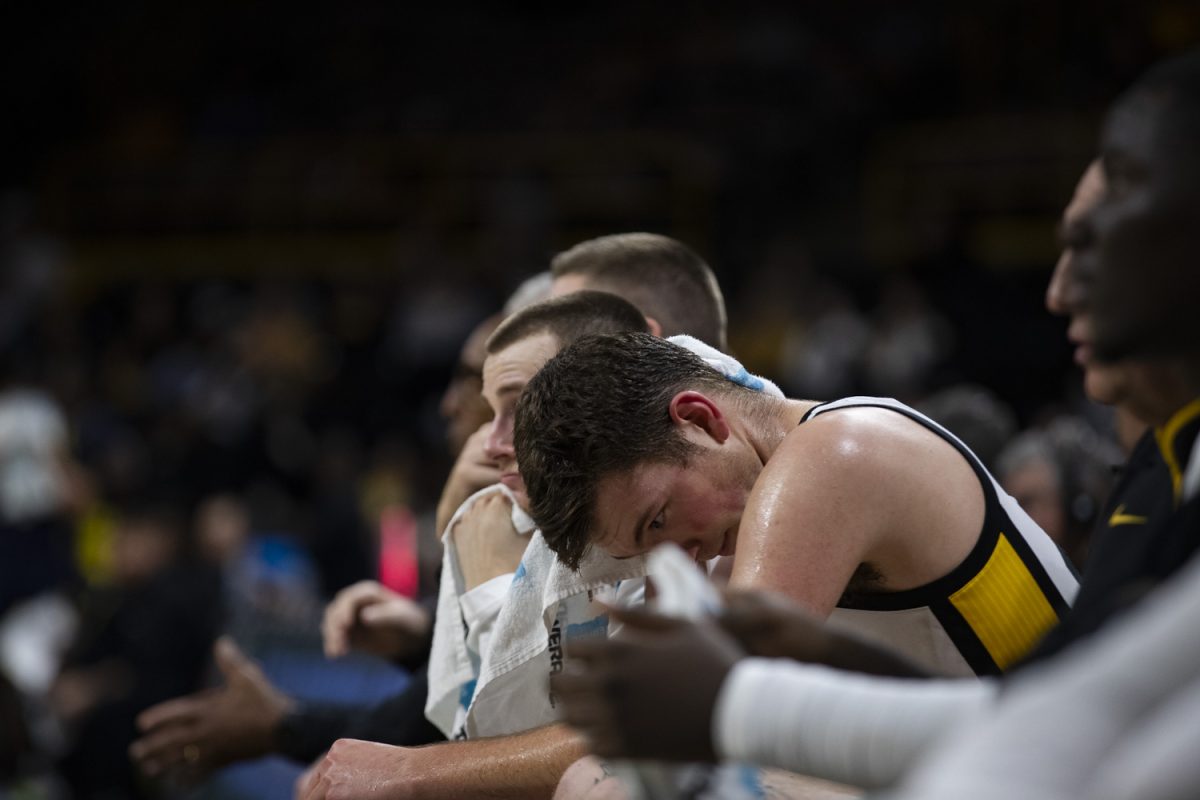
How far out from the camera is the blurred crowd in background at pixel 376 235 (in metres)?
8.05

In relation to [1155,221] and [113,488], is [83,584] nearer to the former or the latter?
[113,488]

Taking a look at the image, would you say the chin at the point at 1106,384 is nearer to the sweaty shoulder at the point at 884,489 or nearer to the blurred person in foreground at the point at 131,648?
the sweaty shoulder at the point at 884,489

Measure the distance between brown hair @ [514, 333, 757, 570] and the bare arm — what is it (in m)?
0.31

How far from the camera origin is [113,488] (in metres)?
9.29

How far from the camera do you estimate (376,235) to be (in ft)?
39.2

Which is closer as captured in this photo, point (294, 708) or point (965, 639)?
point (965, 639)

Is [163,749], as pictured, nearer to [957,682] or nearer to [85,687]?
[957,682]

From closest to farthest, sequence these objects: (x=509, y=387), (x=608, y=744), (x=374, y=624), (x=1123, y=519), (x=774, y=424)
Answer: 1. (x=608, y=744)
2. (x=1123, y=519)
3. (x=774, y=424)
4. (x=509, y=387)
5. (x=374, y=624)

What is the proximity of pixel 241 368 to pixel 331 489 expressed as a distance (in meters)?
1.83

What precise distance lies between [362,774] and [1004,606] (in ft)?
3.53

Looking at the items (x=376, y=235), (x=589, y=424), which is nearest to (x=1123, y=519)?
(x=589, y=424)

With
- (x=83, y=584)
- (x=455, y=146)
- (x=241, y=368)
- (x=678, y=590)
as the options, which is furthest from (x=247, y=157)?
(x=678, y=590)

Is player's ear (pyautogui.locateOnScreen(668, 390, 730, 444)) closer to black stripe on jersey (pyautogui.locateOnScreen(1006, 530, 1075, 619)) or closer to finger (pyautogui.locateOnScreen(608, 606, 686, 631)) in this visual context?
black stripe on jersey (pyautogui.locateOnScreen(1006, 530, 1075, 619))

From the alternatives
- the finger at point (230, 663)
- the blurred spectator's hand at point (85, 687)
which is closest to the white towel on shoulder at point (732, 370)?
the finger at point (230, 663)
